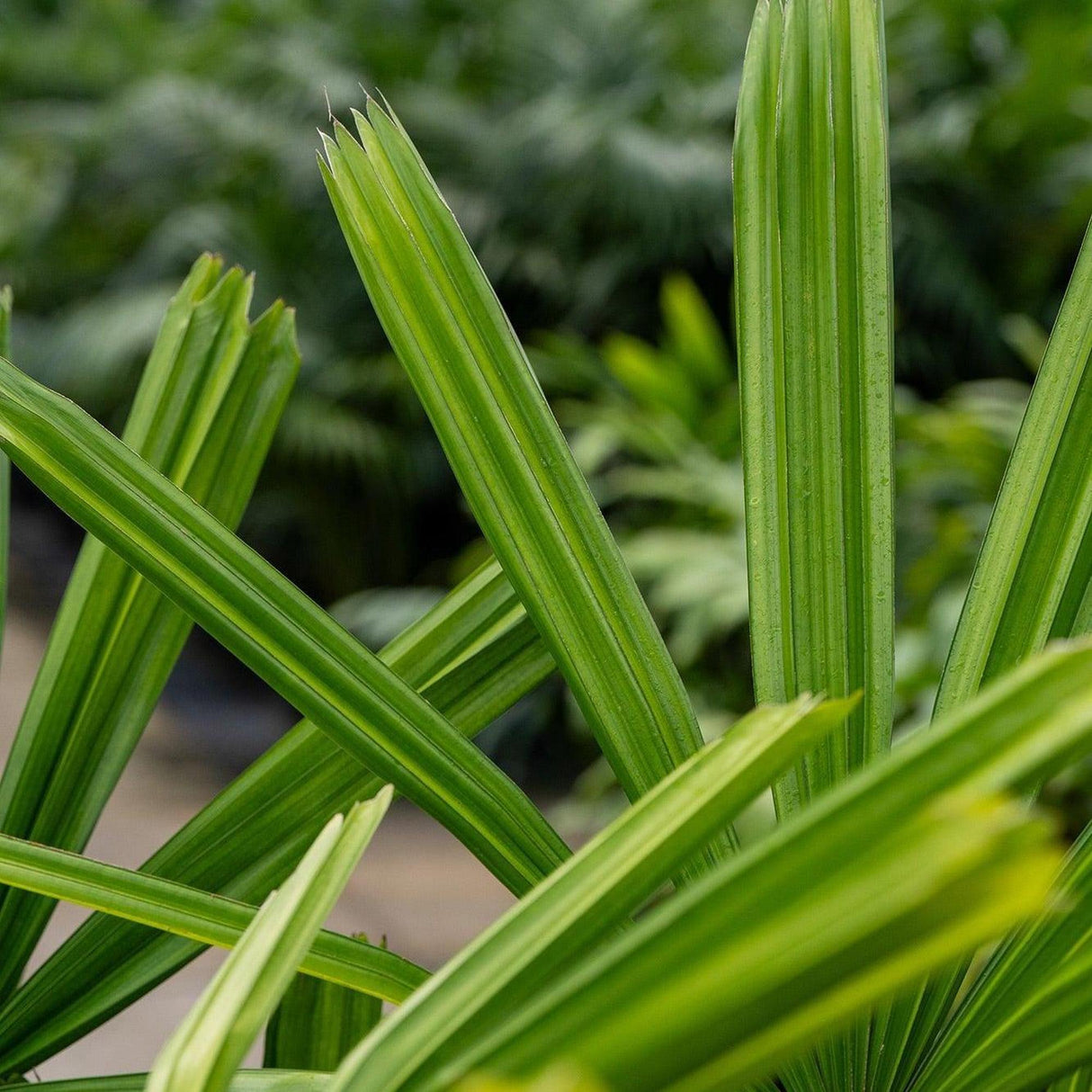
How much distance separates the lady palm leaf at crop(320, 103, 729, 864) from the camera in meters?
0.32

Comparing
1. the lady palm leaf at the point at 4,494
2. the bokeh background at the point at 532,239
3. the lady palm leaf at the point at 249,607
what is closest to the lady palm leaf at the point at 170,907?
the lady palm leaf at the point at 249,607

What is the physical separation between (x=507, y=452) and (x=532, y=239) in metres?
3.31

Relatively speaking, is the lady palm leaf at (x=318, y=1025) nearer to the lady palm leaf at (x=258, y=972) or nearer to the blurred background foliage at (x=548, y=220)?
the lady palm leaf at (x=258, y=972)

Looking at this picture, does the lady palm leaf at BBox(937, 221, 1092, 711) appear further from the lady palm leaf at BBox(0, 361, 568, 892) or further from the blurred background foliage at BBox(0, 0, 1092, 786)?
the blurred background foliage at BBox(0, 0, 1092, 786)

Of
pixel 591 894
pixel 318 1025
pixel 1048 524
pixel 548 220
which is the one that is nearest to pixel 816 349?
pixel 1048 524

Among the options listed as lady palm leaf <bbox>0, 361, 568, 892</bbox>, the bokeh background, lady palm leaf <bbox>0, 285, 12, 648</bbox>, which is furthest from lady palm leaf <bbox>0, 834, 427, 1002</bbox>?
the bokeh background

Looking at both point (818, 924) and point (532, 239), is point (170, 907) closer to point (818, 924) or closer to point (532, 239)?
point (818, 924)

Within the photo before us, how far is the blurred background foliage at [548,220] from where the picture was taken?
2877mm

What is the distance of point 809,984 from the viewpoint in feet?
0.49

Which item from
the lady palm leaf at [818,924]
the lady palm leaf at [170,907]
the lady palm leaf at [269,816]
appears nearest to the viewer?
the lady palm leaf at [818,924]

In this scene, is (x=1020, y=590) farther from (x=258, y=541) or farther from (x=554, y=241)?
(x=258, y=541)

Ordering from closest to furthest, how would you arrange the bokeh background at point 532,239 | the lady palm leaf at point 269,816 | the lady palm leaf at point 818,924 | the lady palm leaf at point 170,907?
the lady palm leaf at point 818,924, the lady palm leaf at point 170,907, the lady palm leaf at point 269,816, the bokeh background at point 532,239

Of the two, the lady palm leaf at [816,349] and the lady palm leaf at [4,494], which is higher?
the lady palm leaf at [4,494]

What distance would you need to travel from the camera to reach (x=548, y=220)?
346 cm
